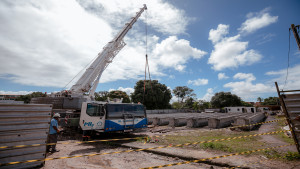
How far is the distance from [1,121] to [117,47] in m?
12.5

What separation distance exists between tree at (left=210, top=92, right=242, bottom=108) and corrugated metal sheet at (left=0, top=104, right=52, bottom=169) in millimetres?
58512

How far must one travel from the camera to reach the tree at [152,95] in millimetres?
39094

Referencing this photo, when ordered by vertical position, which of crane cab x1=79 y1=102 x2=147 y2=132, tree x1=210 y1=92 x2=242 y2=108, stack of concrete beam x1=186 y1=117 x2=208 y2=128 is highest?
tree x1=210 y1=92 x2=242 y2=108

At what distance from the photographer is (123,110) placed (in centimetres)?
858

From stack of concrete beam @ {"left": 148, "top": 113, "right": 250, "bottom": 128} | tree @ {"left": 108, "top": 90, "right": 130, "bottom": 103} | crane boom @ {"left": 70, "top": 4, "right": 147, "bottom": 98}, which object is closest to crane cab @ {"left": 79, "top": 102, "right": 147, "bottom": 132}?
crane boom @ {"left": 70, "top": 4, "right": 147, "bottom": 98}

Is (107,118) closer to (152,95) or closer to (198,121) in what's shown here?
(198,121)

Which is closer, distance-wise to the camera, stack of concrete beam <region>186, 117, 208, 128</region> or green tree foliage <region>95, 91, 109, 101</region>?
stack of concrete beam <region>186, 117, 208, 128</region>

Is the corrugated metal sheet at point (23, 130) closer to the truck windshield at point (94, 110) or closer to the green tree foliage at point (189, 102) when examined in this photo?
the truck windshield at point (94, 110)

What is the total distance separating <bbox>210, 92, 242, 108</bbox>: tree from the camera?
53125mm

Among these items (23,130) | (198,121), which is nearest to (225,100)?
(198,121)

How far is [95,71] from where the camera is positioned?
12.9m

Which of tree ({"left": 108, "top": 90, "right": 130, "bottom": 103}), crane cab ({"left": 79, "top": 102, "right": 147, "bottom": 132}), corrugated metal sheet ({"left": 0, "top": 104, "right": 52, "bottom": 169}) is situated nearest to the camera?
corrugated metal sheet ({"left": 0, "top": 104, "right": 52, "bottom": 169})

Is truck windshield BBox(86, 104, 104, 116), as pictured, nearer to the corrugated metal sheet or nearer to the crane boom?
the corrugated metal sheet

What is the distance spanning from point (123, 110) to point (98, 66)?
638 cm
